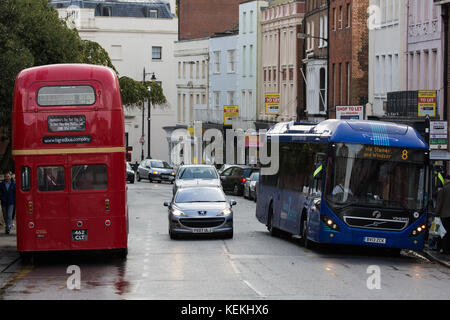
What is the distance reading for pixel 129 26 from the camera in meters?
110

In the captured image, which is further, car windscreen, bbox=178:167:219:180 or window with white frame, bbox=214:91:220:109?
window with white frame, bbox=214:91:220:109

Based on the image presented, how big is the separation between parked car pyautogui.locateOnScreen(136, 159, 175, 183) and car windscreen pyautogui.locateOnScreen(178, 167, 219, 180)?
90.3ft

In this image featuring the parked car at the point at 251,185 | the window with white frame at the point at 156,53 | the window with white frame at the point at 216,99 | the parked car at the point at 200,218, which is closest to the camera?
the parked car at the point at 200,218

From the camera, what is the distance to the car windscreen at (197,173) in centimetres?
4762

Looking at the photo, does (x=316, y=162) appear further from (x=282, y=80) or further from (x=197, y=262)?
(x=282, y=80)

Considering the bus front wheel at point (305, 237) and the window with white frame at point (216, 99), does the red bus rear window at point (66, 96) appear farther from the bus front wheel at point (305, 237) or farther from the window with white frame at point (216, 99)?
the window with white frame at point (216, 99)

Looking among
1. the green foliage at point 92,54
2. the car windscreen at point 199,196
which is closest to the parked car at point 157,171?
the green foliage at point 92,54

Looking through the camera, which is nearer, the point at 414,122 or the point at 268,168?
the point at 268,168

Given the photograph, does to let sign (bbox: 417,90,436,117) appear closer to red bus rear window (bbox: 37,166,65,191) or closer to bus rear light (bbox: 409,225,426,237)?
bus rear light (bbox: 409,225,426,237)

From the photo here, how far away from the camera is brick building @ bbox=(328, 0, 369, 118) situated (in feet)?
194

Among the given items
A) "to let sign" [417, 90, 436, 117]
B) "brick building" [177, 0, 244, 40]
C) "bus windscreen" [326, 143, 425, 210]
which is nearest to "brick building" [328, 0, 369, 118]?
"to let sign" [417, 90, 436, 117]

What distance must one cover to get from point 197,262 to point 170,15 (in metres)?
90.8
